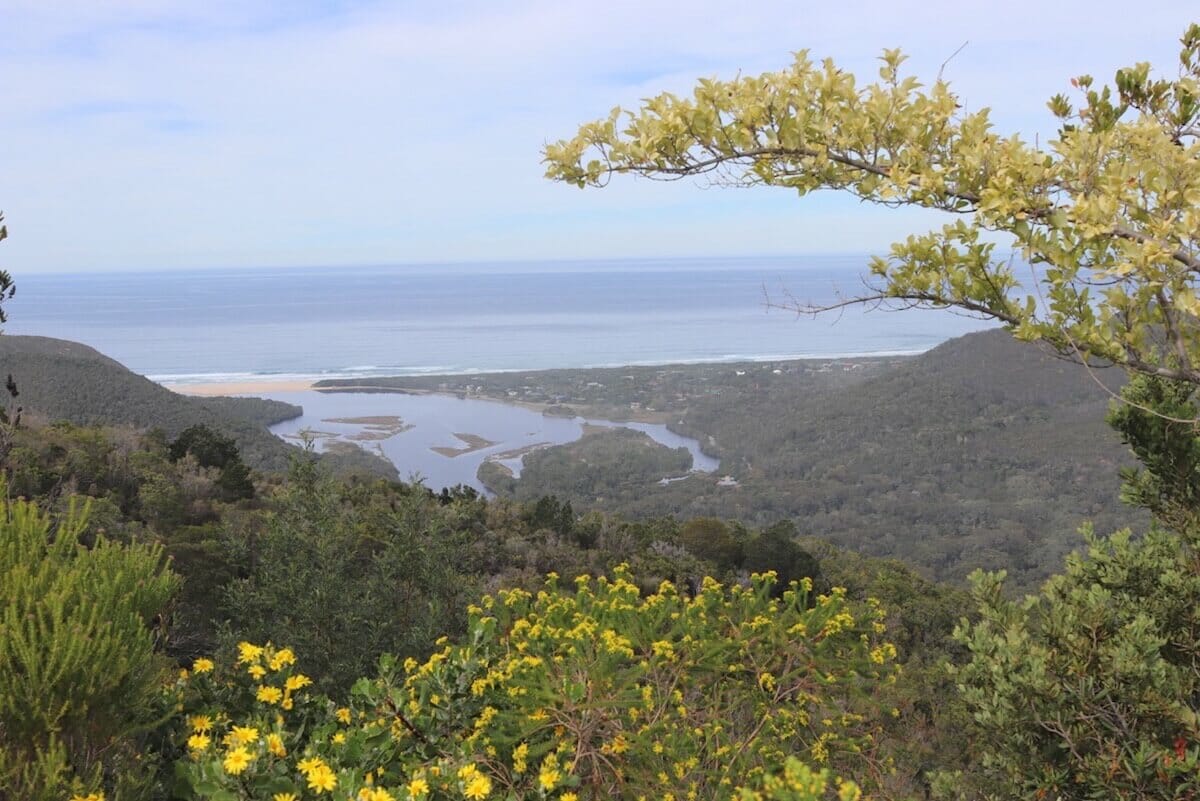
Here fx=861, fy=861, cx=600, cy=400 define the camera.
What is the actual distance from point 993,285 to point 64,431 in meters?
19.5

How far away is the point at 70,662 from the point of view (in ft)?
7.43

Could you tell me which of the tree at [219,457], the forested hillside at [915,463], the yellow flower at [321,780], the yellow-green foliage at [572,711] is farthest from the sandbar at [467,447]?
the yellow flower at [321,780]

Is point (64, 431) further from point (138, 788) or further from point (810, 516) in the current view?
point (810, 516)

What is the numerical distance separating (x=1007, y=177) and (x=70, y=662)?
296 centimetres

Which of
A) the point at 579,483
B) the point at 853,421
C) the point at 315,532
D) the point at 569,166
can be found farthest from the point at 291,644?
the point at 853,421

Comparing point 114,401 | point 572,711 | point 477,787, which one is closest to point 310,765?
point 477,787

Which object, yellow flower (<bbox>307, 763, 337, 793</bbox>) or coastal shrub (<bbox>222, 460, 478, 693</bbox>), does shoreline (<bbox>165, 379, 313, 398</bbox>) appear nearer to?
coastal shrub (<bbox>222, 460, 478, 693</bbox>)

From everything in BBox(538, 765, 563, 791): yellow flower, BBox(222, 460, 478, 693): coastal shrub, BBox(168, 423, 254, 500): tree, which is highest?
BBox(538, 765, 563, 791): yellow flower

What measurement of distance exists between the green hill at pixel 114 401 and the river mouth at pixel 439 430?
6.17 feet

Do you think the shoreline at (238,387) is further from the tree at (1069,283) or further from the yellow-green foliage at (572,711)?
the tree at (1069,283)

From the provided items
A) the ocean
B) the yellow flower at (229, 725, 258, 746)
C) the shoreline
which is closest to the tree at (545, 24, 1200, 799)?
the yellow flower at (229, 725, 258, 746)

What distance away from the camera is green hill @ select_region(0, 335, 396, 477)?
3256cm

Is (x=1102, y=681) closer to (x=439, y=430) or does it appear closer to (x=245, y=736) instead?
(x=245, y=736)

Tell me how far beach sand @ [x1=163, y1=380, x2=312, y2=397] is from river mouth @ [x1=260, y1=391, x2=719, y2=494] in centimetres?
88
